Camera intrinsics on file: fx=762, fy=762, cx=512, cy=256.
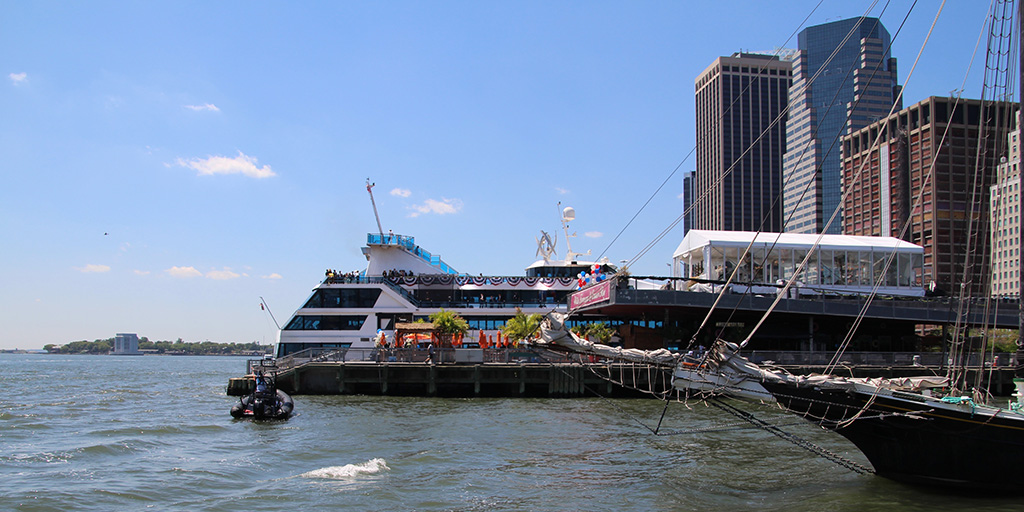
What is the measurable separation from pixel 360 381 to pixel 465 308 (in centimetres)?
1557

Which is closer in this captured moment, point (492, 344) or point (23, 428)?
point (23, 428)

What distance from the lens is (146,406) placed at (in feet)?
114

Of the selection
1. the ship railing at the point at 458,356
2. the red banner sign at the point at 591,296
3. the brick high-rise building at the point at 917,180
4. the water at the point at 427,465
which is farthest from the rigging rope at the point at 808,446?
the brick high-rise building at the point at 917,180

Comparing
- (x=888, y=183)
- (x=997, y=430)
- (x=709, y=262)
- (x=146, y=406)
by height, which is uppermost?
(x=888, y=183)

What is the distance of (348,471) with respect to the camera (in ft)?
59.8

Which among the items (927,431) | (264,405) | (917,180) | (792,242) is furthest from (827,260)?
(917,180)

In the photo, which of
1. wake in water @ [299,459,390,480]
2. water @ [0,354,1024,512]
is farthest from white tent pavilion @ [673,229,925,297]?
wake in water @ [299,459,390,480]

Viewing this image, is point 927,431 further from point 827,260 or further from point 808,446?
point 827,260

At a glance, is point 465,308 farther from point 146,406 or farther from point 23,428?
point 23,428

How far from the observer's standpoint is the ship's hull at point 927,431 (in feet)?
48.5

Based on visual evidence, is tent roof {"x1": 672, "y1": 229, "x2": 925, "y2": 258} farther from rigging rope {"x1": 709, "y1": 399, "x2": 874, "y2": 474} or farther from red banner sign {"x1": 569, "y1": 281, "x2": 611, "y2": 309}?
rigging rope {"x1": 709, "y1": 399, "x2": 874, "y2": 474}

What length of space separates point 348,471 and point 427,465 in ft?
6.40

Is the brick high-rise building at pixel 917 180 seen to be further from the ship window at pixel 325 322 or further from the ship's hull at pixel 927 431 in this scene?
the ship's hull at pixel 927 431

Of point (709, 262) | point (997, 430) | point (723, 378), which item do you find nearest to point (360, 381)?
point (709, 262)
